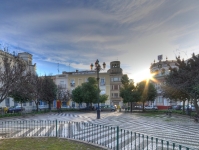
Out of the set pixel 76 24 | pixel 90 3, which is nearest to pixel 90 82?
pixel 76 24

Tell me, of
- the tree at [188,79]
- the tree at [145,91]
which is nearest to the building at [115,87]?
the tree at [145,91]

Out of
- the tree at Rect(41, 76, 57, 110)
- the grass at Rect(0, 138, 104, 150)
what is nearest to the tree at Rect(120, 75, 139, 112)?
the tree at Rect(41, 76, 57, 110)

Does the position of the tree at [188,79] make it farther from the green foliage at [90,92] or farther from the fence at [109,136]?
the green foliage at [90,92]

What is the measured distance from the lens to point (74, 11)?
11227 mm

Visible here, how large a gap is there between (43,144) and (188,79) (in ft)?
46.9

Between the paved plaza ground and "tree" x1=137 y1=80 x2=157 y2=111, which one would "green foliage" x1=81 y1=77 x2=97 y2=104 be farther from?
the paved plaza ground

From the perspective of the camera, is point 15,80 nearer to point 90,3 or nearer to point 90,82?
point 90,3

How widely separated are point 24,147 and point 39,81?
69.0 feet

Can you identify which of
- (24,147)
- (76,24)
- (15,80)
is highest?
(76,24)

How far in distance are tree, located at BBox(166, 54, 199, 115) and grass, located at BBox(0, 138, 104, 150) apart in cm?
1182

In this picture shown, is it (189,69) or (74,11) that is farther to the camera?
(189,69)

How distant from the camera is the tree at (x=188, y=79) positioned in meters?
16.6

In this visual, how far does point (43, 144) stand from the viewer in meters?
7.97

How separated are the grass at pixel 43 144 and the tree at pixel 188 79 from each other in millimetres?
11822
